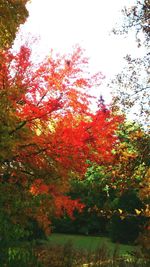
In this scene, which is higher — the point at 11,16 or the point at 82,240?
the point at 11,16

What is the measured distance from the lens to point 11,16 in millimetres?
9969

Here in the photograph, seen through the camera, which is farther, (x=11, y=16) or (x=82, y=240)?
(x=82, y=240)

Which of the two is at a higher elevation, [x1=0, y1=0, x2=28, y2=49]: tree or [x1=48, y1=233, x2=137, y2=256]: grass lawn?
[x1=0, y1=0, x2=28, y2=49]: tree

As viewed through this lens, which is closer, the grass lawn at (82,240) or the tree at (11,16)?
the tree at (11,16)

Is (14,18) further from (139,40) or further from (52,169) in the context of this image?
(52,169)

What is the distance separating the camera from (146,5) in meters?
11.1

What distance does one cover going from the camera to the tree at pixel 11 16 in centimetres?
988

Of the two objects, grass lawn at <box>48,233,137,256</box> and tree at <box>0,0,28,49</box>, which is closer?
tree at <box>0,0,28,49</box>

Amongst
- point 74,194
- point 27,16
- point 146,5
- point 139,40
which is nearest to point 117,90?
point 139,40

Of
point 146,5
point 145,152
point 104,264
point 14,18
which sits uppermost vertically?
point 146,5

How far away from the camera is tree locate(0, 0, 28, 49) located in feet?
32.4

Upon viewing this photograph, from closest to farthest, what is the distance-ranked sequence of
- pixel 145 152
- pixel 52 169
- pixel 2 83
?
pixel 145 152
pixel 2 83
pixel 52 169

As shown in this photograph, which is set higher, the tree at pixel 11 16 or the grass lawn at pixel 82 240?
the tree at pixel 11 16

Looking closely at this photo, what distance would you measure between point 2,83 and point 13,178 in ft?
13.4
